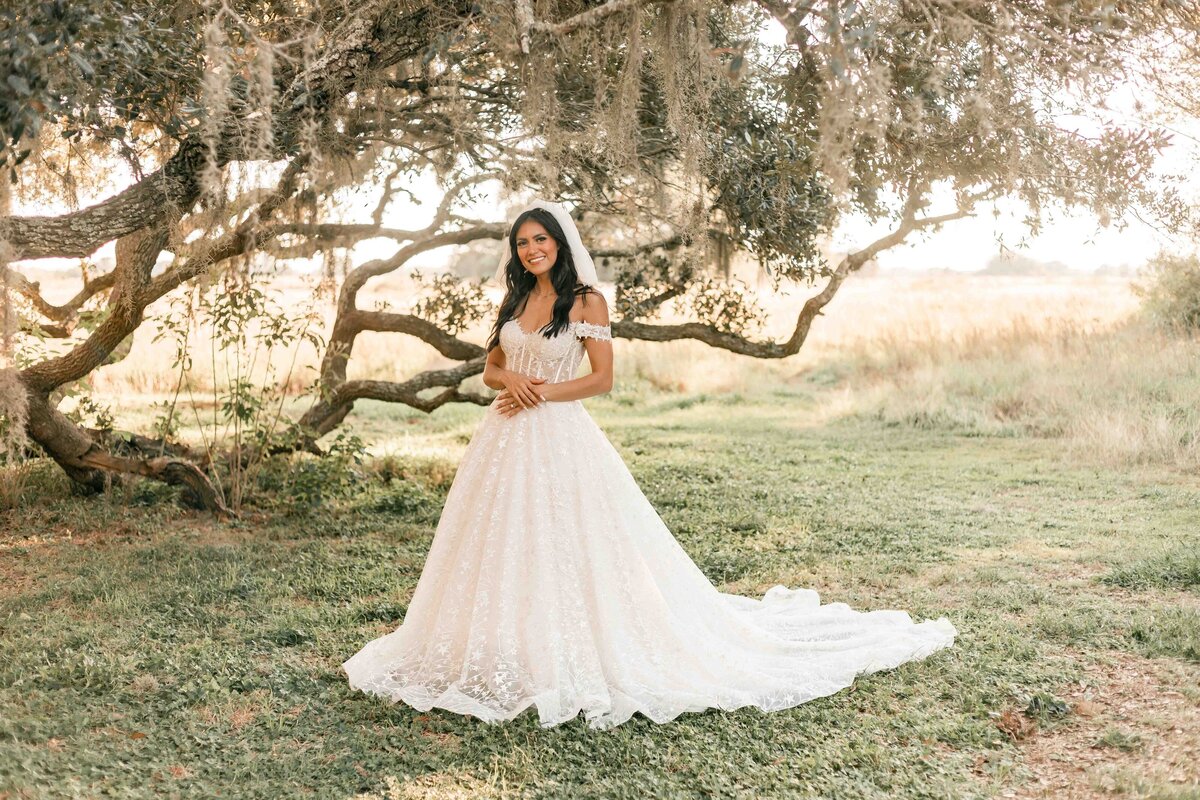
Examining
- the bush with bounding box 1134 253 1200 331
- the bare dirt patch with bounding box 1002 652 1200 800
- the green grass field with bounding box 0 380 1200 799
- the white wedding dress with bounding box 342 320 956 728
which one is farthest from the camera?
Answer: the bush with bounding box 1134 253 1200 331

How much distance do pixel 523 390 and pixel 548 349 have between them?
225mm

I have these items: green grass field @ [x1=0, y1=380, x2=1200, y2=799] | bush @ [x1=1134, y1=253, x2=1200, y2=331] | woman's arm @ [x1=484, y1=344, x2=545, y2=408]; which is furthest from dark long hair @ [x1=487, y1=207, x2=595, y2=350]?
bush @ [x1=1134, y1=253, x2=1200, y2=331]

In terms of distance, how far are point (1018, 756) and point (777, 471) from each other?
18.3 ft

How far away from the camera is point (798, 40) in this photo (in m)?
4.22

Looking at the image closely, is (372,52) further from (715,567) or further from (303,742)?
A: (715,567)

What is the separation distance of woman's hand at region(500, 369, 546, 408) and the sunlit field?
4.33ft

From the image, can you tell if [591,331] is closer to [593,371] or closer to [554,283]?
[593,371]

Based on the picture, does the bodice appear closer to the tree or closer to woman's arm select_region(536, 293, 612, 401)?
woman's arm select_region(536, 293, 612, 401)

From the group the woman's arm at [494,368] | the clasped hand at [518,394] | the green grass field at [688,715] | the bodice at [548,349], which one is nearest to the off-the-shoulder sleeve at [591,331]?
the bodice at [548,349]

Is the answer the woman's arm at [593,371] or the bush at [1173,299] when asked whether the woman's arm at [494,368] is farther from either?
the bush at [1173,299]

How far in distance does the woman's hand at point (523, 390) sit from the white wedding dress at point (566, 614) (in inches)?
2.8

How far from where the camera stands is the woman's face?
4414 mm

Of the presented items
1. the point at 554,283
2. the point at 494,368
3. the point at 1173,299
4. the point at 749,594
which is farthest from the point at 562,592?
the point at 1173,299

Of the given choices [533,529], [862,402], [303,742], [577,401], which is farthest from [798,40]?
[862,402]
